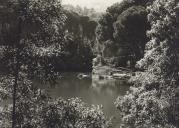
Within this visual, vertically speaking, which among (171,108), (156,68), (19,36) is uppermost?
(19,36)

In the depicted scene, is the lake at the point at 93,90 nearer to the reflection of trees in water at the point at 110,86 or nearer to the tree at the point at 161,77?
the reflection of trees in water at the point at 110,86

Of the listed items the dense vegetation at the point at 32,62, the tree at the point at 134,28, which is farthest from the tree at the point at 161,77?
the tree at the point at 134,28

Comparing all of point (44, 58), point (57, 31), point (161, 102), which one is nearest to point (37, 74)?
point (44, 58)

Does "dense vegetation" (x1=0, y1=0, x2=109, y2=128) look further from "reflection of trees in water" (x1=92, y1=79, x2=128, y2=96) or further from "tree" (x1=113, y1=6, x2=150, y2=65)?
"tree" (x1=113, y1=6, x2=150, y2=65)

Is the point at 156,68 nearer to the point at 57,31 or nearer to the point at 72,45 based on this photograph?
the point at 57,31

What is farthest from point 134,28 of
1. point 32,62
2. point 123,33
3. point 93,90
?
point 32,62
